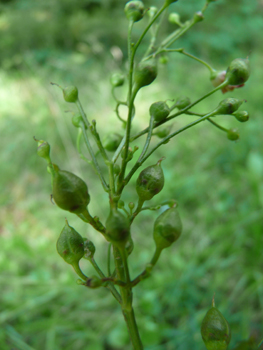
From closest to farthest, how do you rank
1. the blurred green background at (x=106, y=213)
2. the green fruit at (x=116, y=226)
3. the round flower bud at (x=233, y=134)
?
the green fruit at (x=116, y=226) → the round flower bud at (x=233, y=134) → the blurred green background at (x=106, y=213)

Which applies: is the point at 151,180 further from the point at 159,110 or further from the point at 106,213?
the point at 106,213

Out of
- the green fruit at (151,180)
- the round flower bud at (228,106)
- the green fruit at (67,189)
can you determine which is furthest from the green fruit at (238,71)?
the green fruit at (67,189)

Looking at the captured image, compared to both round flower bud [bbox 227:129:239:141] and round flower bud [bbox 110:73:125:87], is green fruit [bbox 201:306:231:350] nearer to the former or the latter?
round flower bud [bbox 227:129:239:141]

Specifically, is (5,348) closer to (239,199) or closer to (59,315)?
(59,315)

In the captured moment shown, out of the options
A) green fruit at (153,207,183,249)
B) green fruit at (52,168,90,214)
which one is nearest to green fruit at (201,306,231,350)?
green fruit at (153,207,183,249)

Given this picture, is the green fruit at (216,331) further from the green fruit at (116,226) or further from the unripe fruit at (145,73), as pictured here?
the unripe fruit at (145,73)

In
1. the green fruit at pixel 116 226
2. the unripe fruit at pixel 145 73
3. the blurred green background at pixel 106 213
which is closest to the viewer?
the green fruit at pixel 116 226
